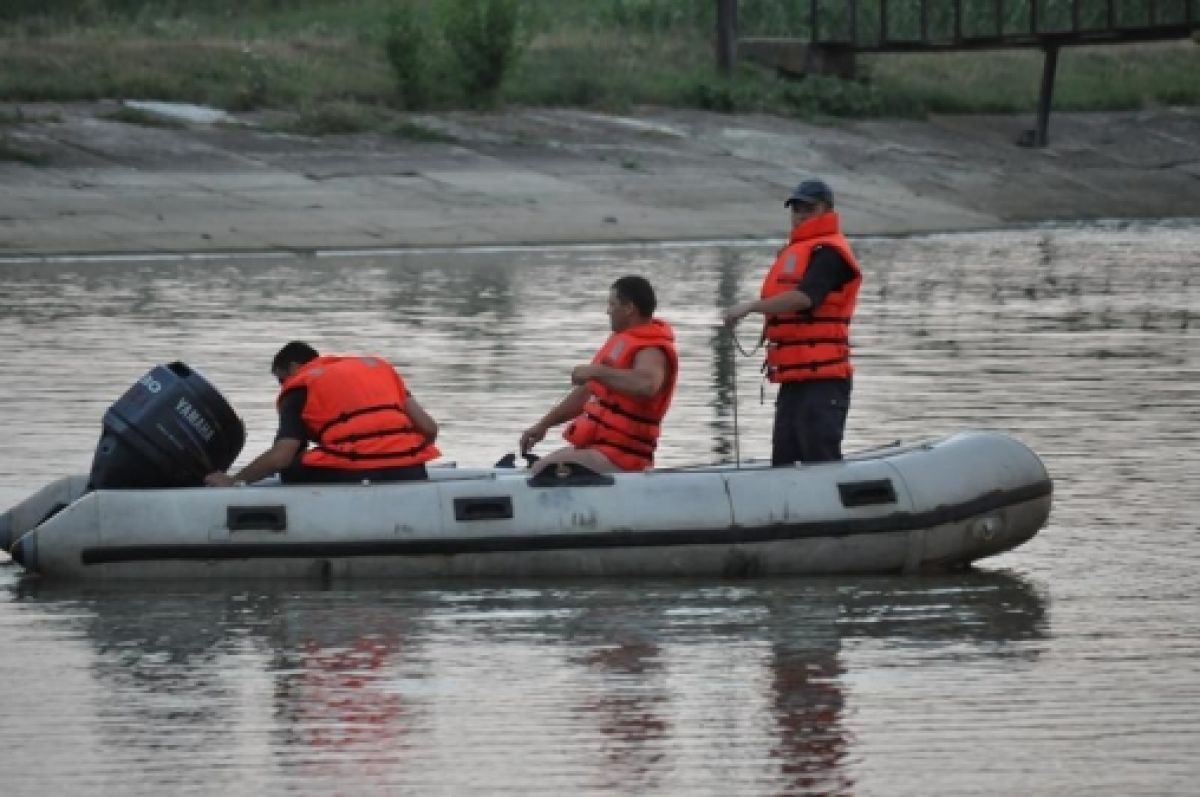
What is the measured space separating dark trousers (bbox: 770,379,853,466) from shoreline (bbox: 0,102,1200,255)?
18.2m

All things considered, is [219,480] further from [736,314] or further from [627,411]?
[736,314]

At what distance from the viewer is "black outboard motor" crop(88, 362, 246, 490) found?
1197 cm

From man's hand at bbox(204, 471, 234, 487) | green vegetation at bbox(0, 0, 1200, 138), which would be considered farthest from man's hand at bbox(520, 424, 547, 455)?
green vegetation at bbox(0, 0, 1200, 138)

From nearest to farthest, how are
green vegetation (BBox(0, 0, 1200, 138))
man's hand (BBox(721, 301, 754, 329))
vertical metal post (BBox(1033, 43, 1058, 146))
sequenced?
man's hand (BBox(721, 301, 754, 329)), green vegetation (BBox(0, 0, 1200, 138)), vertical metal post (BBox(1033, 43, 1058, 146))

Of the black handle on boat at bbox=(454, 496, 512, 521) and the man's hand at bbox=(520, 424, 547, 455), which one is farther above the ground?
the man's hand at bbox=(520, 424, 547, 455)

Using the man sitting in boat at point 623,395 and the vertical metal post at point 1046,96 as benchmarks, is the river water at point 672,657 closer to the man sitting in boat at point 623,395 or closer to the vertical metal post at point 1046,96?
the man sitting in boat at point 623,395

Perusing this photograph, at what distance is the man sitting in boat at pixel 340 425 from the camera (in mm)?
11914

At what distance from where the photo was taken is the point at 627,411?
40.1ft

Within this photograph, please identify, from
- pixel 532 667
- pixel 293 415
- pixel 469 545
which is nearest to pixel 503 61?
pixel 293 415

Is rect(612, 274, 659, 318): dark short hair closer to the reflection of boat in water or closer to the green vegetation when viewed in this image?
the reflection of boat in water

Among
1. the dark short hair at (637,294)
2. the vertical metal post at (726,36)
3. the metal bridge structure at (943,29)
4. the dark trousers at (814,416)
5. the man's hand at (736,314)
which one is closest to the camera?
the man's hand at (736,314)

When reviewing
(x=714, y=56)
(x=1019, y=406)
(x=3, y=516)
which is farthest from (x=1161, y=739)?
(x=714, y=56)

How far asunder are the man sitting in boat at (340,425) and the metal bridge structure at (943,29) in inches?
1191

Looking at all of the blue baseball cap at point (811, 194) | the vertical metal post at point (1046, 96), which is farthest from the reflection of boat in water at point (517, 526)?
the vertical metal post at point (1046, 96)
